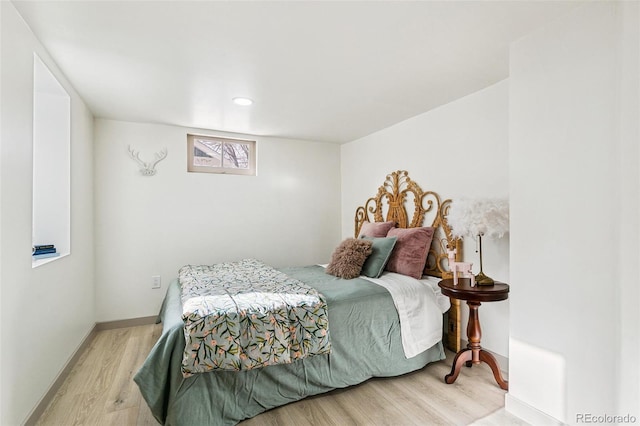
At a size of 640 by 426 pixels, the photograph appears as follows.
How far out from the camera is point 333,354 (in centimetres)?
232

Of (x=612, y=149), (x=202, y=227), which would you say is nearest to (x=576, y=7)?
(x=612, y=149)

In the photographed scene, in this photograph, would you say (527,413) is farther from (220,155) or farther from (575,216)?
(220,155)

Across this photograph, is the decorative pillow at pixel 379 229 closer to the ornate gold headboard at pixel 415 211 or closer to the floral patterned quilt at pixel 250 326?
the ornate gold headboard at pixel 415 211

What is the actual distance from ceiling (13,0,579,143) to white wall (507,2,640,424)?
28cm

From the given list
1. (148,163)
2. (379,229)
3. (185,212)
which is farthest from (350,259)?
(148,163)

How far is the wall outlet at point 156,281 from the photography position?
3748 mm

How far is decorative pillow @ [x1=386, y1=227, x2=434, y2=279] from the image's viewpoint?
3.05 m

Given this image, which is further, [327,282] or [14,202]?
[327,282]

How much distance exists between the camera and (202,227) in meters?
4.00

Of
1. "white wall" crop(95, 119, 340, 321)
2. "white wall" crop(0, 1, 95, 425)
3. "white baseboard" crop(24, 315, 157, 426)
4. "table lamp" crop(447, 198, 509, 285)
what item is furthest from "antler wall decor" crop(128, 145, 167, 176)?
Result: "table lamp" crop(447, 198, 509, 285)

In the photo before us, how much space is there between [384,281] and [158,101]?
8.51 feet

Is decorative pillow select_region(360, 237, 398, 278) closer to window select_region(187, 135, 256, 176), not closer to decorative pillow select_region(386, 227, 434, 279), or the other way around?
decorative pillow select_region(386, 227, 434, 279)

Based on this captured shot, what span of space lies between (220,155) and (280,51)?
2334 millimetres

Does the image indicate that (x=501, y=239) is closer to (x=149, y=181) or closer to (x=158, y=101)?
(x=158, y=101)
